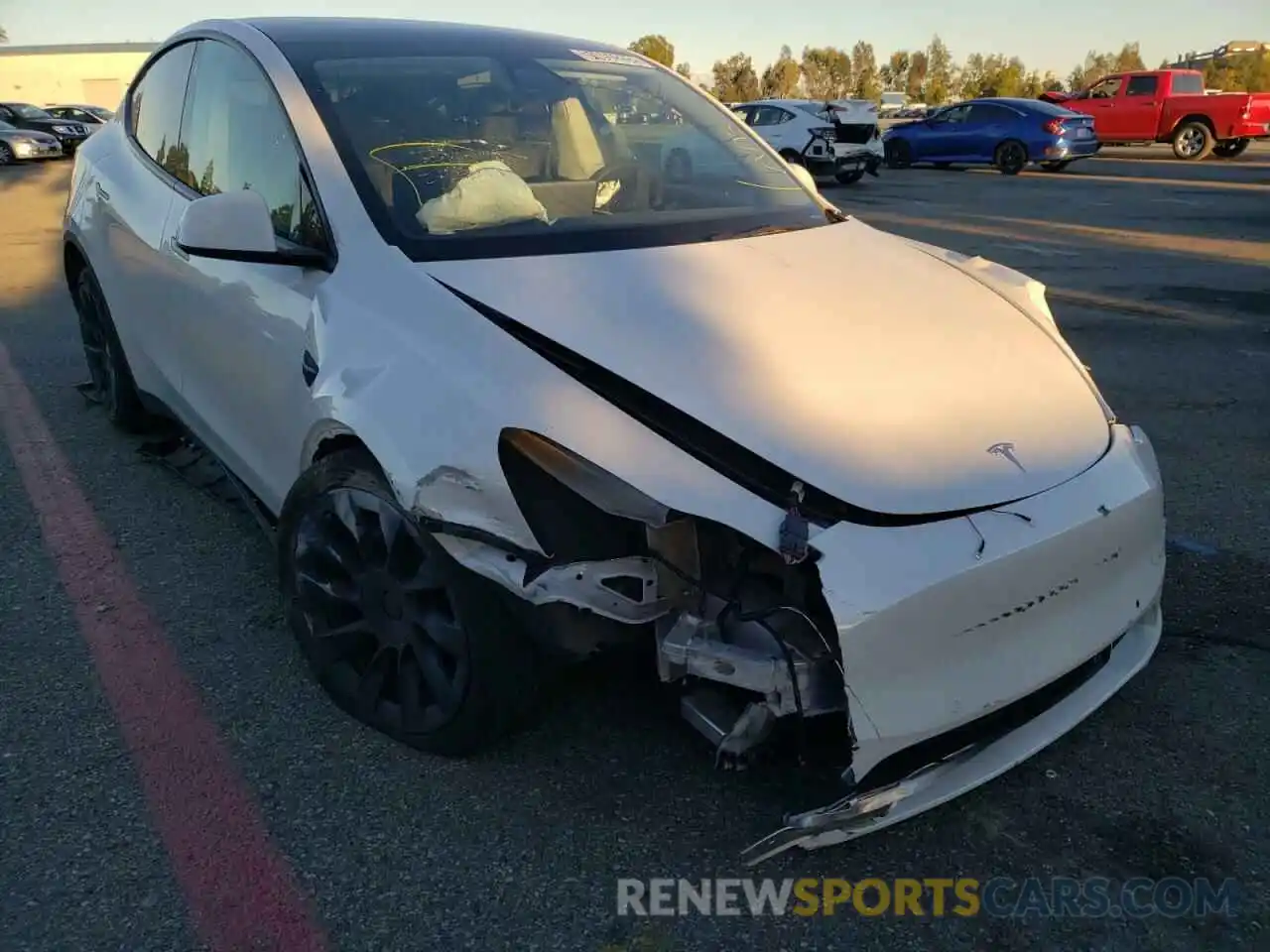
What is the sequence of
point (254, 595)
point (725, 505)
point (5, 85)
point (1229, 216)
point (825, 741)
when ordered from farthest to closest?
point (5, 85) → point (1229, 216) → point (254, 595) → point (825, 741) → point (725, 505)

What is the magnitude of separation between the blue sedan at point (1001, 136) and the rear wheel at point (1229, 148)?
4.94 meters

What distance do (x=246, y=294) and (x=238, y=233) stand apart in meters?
0.29

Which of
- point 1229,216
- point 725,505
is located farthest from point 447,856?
point 1229,216

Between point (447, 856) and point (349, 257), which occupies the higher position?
point (349, 257)

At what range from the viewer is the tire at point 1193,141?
22047 mm

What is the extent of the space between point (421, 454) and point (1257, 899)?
1.94 metres

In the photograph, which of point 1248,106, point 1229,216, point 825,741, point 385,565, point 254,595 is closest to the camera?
point 825,741

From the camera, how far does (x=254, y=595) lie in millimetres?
3268

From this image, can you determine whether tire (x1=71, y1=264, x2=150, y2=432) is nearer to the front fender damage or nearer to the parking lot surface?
the parking lot surface

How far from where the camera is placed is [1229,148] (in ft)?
75.2

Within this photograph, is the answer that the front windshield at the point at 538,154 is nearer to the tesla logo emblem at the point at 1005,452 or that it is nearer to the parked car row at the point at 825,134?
the tesla logo emblem at the point at 1005,452

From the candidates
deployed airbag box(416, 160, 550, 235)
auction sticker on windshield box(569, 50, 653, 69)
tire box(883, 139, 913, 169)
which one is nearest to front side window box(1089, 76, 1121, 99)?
tire box(883, 139, 913, 169)

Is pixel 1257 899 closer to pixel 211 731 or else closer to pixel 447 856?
pixel 447 856

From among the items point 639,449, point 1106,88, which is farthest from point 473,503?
point 1106,88
